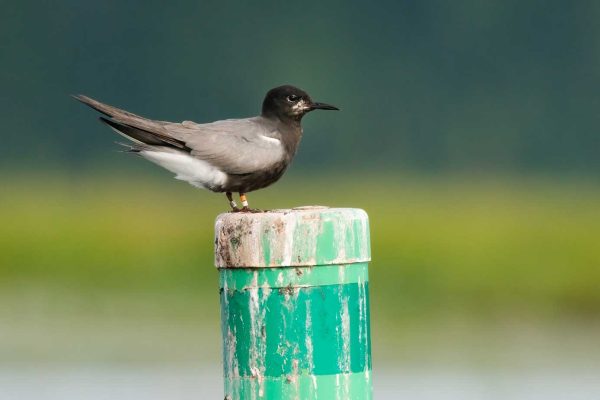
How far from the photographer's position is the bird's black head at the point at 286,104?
10.2 m

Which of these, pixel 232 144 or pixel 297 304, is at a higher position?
pixel 232 144

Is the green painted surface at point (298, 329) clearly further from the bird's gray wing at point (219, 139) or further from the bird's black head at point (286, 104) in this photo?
the bird's black head at point (286, 104)

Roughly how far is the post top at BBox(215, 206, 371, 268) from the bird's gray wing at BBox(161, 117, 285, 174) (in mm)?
2249

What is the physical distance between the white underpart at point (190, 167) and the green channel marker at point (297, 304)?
2.26 meters

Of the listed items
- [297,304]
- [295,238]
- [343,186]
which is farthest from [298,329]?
[343,186]

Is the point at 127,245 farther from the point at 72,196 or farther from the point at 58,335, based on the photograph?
the point at 72,196

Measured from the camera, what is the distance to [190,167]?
952cm

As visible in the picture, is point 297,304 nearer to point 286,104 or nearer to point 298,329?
point 298,329

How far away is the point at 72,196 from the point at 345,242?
35784 mm

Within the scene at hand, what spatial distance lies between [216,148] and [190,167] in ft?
0.56

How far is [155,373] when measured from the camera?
1562 cm

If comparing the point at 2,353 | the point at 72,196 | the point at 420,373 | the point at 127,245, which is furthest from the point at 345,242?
the point at 72,196

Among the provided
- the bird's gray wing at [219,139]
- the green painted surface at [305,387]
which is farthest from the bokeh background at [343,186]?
the green painted surface at [305,387]

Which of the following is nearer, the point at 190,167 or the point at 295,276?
the point at 295,276
